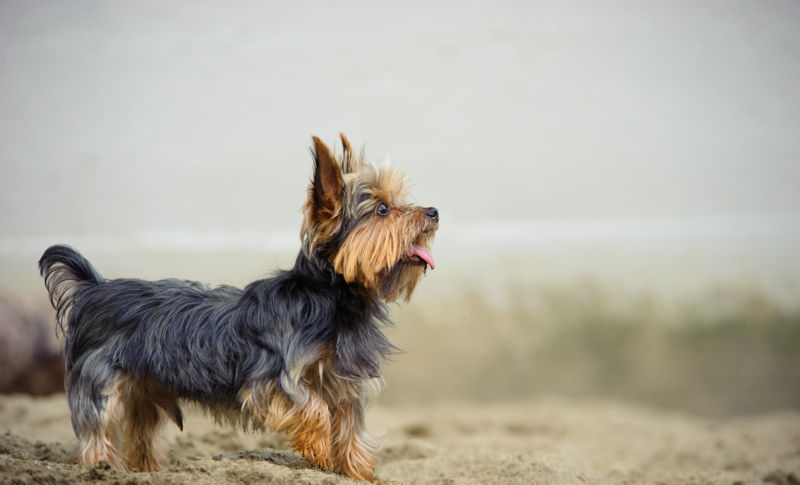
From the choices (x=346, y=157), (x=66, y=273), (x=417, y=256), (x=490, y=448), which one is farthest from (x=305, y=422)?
(x=490, y=448)

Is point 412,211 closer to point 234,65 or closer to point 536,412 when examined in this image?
point 234,65

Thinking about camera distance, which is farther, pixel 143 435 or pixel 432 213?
pixel 143 435

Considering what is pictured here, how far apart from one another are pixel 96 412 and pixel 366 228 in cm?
168

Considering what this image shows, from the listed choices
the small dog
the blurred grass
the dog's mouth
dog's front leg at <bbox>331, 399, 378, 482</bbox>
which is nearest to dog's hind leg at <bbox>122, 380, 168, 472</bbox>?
the small dog

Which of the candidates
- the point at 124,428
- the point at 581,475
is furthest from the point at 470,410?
the point at 124,428

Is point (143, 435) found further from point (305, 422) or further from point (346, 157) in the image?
point (346, 157)

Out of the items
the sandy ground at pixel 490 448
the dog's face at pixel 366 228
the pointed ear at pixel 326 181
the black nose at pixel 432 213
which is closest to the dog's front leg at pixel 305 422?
the sandy ground at pixel 490 448

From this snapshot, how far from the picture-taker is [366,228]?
370 cm

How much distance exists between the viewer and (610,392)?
305 inches

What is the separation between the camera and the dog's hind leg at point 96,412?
151 inches

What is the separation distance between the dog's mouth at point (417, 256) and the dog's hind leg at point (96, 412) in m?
1.63

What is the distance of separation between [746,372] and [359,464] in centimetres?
518

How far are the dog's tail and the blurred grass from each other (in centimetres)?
362

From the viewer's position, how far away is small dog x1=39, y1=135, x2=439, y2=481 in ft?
12.1
